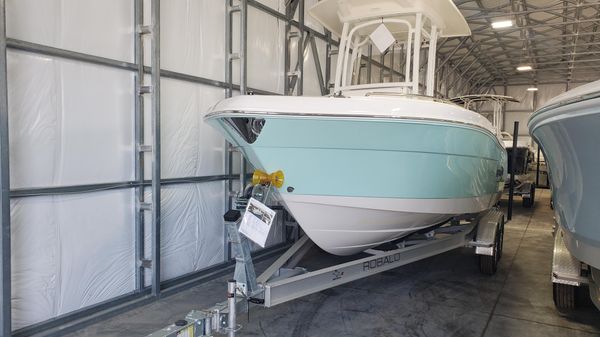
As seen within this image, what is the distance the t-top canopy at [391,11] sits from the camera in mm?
3270

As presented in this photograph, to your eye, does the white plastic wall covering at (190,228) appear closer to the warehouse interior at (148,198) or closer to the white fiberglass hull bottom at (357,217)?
the warehouse interior at (148,198)

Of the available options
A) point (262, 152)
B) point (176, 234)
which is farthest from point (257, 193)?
point (176, 234)

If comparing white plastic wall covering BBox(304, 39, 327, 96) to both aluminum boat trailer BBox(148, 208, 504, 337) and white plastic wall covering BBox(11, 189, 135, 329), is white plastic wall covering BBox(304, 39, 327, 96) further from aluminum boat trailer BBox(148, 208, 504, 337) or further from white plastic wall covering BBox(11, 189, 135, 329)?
white plastic wall covering BBox(11, 189, 135, 329)

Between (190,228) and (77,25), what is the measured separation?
1793 millimetres

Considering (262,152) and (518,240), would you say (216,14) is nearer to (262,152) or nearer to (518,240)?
(262,152)

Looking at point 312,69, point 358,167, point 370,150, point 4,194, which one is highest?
point 312,69

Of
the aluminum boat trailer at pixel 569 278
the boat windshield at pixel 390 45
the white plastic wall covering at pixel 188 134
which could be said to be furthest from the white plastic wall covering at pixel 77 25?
the aluminum boat trailer at pixel 569 278

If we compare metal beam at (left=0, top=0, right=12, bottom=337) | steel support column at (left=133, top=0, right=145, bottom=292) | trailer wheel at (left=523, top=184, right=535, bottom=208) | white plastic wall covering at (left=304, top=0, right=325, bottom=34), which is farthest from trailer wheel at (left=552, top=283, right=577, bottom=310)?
Result: trailer wheel at (left=523, top=184, right=535, bottom=208)

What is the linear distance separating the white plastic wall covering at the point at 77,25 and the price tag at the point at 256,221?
161 cm

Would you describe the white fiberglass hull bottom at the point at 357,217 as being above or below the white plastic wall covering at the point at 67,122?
below

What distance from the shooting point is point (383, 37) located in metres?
3.38

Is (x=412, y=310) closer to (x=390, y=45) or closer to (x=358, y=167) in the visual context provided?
(x=358, y=167)

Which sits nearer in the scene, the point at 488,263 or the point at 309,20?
the point at 488,263

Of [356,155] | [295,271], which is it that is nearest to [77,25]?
[356,155]
